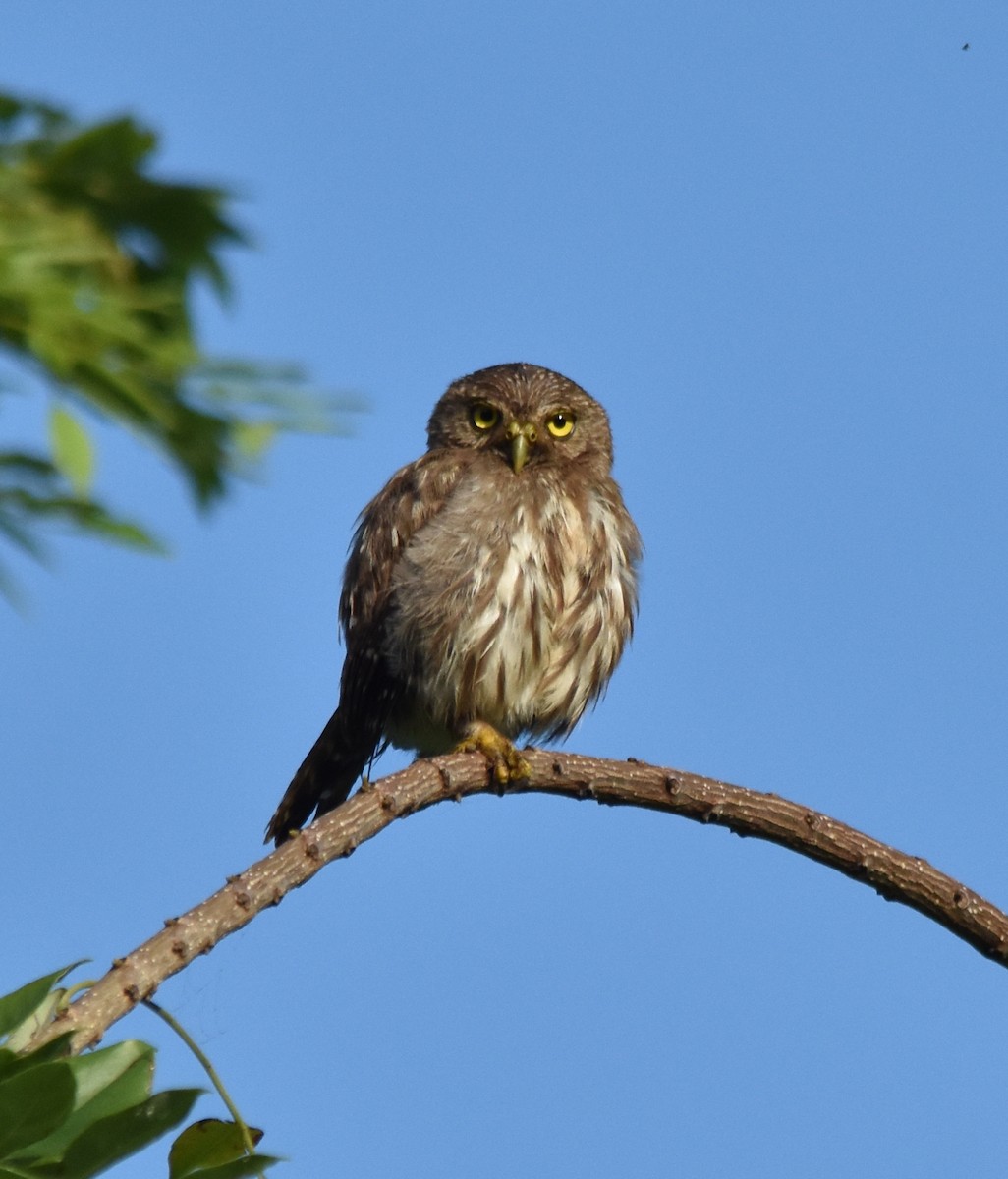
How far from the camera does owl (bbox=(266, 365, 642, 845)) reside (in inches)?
252

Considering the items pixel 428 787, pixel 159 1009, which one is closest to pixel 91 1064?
pixel 159 1009

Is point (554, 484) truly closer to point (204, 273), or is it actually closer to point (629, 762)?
point (629, 762)

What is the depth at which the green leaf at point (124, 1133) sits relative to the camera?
1.87m

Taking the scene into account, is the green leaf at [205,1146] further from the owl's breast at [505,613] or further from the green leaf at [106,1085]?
the owl's breast at [505,613]

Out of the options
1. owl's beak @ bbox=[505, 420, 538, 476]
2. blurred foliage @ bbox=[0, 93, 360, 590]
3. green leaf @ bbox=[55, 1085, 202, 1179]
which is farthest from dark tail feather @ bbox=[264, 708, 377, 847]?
blurred foliage @ bbox=[0, 93, 360, 590]

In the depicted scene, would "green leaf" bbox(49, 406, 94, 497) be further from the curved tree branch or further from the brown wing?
the brown wing

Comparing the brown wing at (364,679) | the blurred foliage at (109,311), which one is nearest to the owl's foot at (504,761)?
the brown wing at (364,679)

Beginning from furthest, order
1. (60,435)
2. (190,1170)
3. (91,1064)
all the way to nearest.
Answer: (190,1170) < (91,1064) < (60,435)

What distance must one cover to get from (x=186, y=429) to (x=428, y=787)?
3.40 m

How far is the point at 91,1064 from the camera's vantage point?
2008 millimetres

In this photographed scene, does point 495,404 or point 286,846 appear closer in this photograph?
point 286,846

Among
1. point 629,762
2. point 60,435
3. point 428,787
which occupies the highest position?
point 629,762

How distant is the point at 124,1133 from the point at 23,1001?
23cm

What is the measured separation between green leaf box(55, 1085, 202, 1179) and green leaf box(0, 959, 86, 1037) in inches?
7.5
